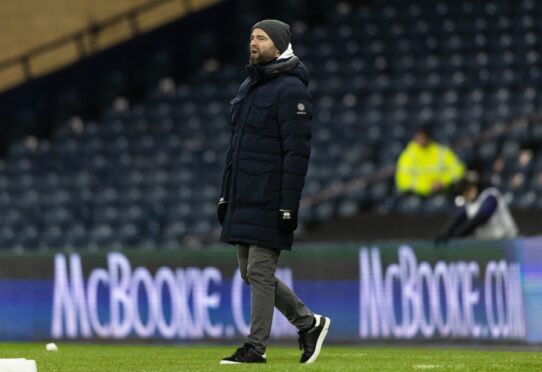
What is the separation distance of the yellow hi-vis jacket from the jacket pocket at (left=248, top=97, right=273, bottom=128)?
881 centimetres

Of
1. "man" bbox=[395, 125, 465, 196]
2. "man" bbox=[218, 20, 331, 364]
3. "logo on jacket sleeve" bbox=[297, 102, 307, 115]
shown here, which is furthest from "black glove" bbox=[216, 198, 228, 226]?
"man" bbox=[395, 125, 465, 196]

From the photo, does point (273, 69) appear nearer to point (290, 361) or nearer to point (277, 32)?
point (277, 32)

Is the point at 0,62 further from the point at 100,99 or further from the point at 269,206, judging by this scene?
the point at 269,206

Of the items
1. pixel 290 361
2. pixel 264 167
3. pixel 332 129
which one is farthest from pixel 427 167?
pixel 264 167

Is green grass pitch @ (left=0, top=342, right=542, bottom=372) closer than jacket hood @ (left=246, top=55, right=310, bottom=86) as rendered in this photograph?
Yes

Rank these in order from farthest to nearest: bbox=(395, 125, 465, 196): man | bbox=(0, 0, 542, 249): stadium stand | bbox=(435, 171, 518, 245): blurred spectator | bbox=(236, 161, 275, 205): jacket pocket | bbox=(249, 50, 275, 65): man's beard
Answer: bbox=(0, 0, 542, 249): stadium stand, bbox=(395, 125, 465, 196): man, bbox=(435, 171, 518, 245): blurred spectator, bbox=(249, 50, 275, 65): man's beard, bbox=(236, 161, 275, 205): jacket pocket

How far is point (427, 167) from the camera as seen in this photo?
16.7m

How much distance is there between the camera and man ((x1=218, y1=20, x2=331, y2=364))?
25.8ft

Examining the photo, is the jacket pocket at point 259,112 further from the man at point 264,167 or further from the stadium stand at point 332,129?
the stadium stand at point 332,129

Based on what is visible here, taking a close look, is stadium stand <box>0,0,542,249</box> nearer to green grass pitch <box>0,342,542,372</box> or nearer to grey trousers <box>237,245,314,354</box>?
green grass pitch <box>0,342,542,372</box>

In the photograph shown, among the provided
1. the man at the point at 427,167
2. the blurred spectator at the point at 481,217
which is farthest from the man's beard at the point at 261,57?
the man at the point at 427,167

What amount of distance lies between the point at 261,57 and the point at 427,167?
8.88 meters

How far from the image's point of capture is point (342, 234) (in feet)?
55.1

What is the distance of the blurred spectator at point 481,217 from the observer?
1276cm
